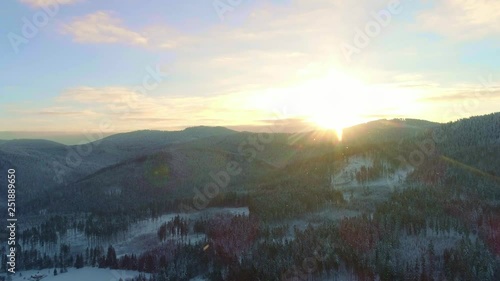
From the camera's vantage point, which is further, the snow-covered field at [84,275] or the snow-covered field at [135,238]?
the snow-covered field at [135,238]

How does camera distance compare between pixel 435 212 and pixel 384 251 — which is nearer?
A: pixel 384 251

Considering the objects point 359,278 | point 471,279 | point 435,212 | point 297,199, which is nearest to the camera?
point 471,279

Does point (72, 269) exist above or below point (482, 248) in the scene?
below

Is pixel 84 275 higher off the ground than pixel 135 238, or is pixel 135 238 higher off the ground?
pixel 135 238

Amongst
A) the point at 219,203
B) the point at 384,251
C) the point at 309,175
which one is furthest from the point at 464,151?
the point at 384,251

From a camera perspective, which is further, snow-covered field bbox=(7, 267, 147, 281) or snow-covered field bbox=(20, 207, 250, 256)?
snow-covered field bbox=(20, 207, 250, 256)

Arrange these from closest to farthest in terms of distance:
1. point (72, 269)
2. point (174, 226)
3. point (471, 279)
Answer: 1. point (471, 279)
2. point (72, 269)
3. point (174, 226)

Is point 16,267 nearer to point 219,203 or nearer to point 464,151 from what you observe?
point 219,203

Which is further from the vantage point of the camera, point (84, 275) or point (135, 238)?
point (135, 238)
